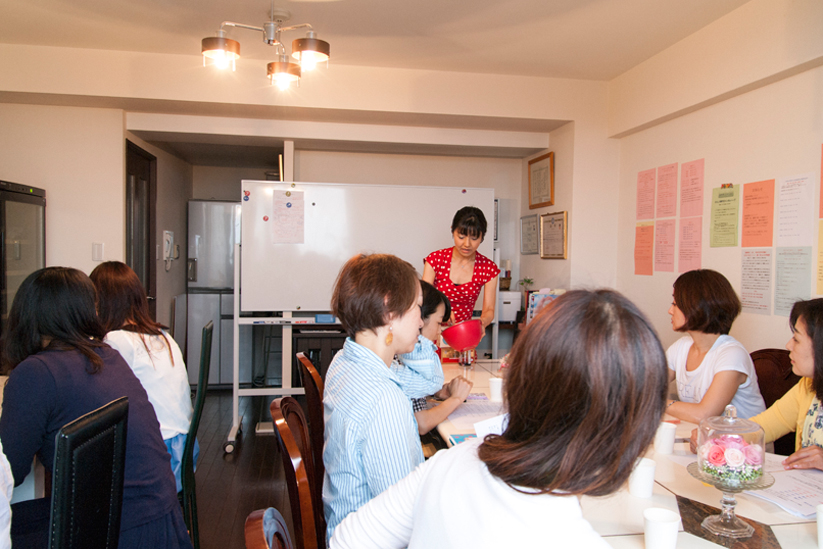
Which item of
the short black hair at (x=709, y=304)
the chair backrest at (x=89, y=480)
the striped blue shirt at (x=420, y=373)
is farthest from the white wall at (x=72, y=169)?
the short black hair at (x=709, y=304)

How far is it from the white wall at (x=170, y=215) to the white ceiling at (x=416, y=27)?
1.20m

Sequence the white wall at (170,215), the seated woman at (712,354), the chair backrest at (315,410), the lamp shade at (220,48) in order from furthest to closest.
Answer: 1. the white wall at (170,215)
2. the lamp shade at (220,48)
3. the seated woman at (712,354)
4. the chair backrest at (315,410)

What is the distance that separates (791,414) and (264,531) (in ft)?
5.65

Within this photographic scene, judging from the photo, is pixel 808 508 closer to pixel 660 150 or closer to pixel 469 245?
pixel 469 245

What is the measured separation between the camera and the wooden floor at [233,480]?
253cm

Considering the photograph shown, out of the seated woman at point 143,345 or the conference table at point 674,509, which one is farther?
the seated woman at point 143,345

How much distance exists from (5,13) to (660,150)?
147 inches

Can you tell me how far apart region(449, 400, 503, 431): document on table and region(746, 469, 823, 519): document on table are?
762 mm

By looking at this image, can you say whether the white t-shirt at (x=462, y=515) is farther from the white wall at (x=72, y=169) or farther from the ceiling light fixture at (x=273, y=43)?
the white wall at (x=72, y=169)

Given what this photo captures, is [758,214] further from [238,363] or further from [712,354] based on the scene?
[238,363]

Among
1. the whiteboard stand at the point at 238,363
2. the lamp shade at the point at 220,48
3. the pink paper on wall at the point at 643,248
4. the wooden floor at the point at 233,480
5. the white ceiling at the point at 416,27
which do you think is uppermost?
the white ceiling at the point at 416,27

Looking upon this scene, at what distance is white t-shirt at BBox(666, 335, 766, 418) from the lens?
1965 mm

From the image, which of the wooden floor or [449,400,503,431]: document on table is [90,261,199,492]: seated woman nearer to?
the wooden floor

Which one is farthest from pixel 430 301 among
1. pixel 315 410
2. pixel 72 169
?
pixel 72 169
